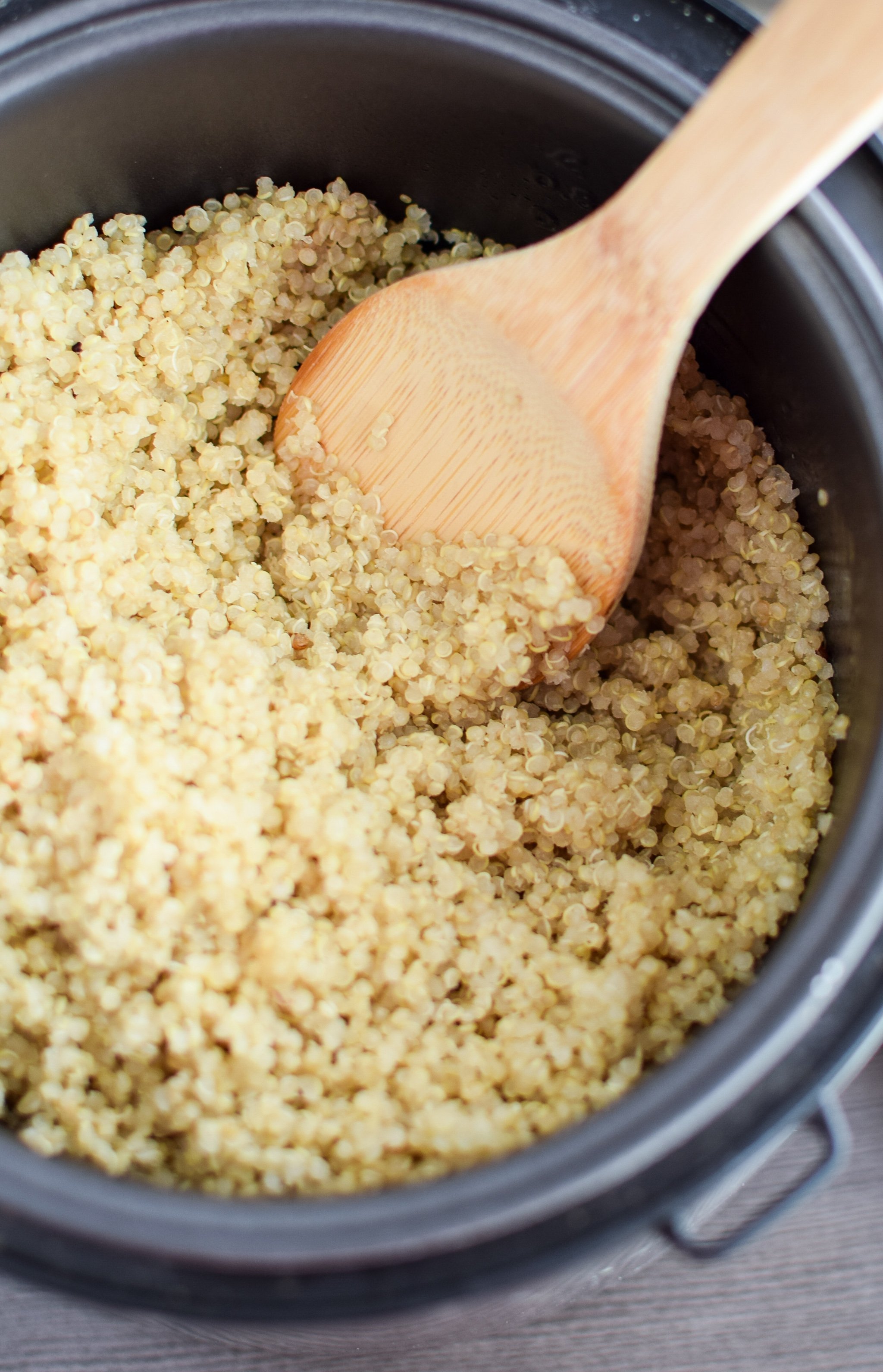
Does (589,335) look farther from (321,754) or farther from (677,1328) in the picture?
(677,1328)

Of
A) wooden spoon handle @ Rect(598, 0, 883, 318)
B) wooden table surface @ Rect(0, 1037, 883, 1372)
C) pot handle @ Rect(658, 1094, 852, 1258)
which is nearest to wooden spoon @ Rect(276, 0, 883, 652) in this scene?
wooden spoon handle @ Rect(598, 0, 883, 318)

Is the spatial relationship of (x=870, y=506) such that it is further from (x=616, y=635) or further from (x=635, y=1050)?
(x=635, y=1050)

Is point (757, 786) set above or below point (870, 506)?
below

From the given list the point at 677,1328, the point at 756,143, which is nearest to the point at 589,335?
the point at 756,143

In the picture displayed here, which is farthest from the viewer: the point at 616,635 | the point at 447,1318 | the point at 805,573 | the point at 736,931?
the point at 616,635

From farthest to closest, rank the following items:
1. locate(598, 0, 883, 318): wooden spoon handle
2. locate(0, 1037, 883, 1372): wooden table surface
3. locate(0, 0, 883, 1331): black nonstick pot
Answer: locate(0, 1037, 883, 1372): wooden table surface → locate(598, 0, 883, 318): wooden spoon handle → locate(0, 0, 883, 1331): black nonstick pot

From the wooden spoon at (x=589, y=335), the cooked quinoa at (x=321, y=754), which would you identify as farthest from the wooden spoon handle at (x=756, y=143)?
the cooked quinoa at (x=321, y=754)

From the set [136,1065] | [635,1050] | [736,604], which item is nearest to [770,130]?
[736,604]

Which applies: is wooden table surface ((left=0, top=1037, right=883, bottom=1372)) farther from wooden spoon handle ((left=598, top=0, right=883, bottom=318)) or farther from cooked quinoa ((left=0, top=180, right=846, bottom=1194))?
wooden spoon handle ((left=598, top=0, right=883, bottom=318))
